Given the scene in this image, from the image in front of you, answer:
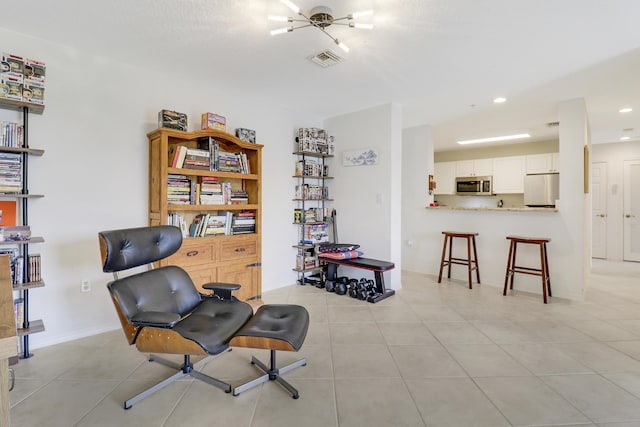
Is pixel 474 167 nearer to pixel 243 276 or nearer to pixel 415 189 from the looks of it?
pixel 415 189

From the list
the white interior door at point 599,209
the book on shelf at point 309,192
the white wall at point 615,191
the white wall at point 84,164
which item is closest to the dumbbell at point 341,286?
the book on shelf at point 309,192

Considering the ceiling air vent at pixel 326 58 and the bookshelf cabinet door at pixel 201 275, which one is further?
the bookshelf cabinet door at pixel 201 275

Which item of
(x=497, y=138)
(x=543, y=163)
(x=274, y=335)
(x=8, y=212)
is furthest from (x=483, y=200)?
(x=8, y=212)

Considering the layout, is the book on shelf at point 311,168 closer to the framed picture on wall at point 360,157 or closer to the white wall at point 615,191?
the framed picture on wall at point 360,157

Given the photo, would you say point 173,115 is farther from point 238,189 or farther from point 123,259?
point 123,259

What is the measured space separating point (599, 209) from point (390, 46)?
6578 mm

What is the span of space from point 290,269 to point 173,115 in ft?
7.99

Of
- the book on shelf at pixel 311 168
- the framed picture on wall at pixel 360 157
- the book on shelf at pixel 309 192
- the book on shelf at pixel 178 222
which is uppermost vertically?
the framed picture on wall at pixel 360 157

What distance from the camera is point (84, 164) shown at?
107 inches

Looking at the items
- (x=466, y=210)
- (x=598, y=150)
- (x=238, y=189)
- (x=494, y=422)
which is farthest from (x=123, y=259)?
(x=598, y=150)

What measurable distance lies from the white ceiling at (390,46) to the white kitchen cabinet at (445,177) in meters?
3.24

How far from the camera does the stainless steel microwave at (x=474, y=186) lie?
669cm

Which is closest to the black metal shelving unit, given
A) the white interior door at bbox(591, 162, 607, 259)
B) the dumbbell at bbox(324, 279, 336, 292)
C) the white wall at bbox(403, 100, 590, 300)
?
the dumbbell at bbox(324, 279, 336, 292)

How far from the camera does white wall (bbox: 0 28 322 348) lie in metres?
2.54
